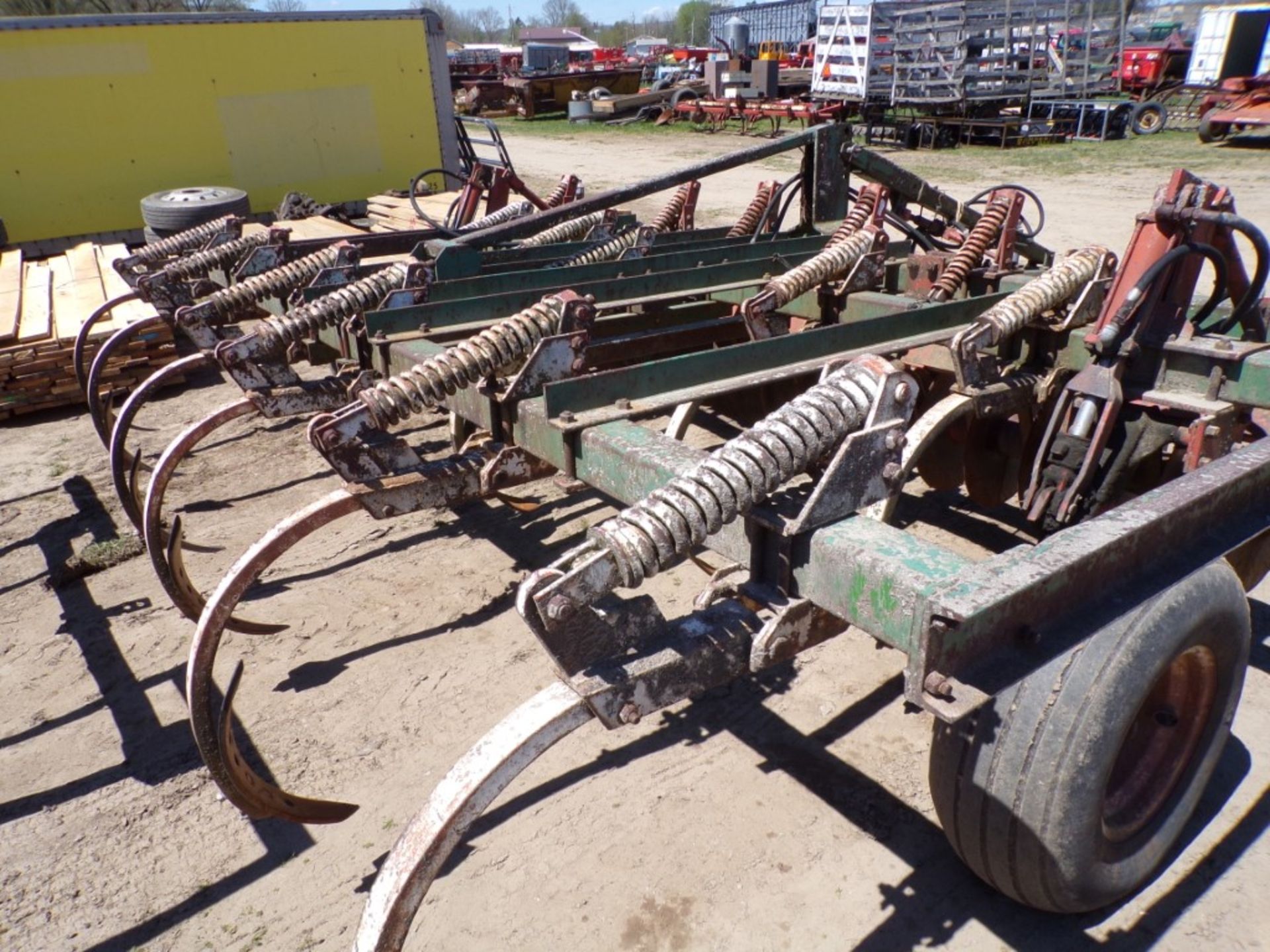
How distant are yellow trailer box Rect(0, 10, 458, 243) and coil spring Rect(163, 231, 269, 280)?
555cm

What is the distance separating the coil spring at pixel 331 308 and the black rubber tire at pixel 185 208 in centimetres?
430

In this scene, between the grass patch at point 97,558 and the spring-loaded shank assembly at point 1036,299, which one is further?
the grass patch at point 97,558

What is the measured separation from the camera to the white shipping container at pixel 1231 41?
66.1 feet

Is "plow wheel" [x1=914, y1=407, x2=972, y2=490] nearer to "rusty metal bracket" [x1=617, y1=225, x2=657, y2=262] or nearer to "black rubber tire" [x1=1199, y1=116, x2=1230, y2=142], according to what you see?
"rusty metal bracket" [x1=617, y1=225, x2=657, y2=262]

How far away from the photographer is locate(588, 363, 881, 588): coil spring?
1742mm

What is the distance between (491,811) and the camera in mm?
2629

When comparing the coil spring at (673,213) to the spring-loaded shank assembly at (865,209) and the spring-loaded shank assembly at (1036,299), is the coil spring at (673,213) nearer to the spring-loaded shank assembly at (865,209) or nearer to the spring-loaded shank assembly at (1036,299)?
the spring-loaded shank assembly at (865,209)

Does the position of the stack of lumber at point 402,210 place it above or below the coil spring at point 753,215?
below

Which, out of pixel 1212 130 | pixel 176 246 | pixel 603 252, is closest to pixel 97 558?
pixel 176 246

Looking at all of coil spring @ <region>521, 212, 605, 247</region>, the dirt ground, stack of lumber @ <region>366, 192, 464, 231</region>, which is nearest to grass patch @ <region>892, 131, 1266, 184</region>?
stack of lumber @ <region>366, 192, 464, 231</region>

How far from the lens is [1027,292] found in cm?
322

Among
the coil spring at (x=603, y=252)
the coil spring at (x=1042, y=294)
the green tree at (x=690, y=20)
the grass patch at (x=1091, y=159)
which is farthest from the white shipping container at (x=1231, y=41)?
the green tree at (x=690, y=20)

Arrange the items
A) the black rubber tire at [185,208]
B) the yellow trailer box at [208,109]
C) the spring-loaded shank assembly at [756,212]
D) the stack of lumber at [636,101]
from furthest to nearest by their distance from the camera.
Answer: the stack of lumber at [636,101], the yellow trailer box at [208,109], the black rubber tire at [185,208], the spring-loaded shank assembly at [756,212]

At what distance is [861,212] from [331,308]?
A: 2.77 meters
